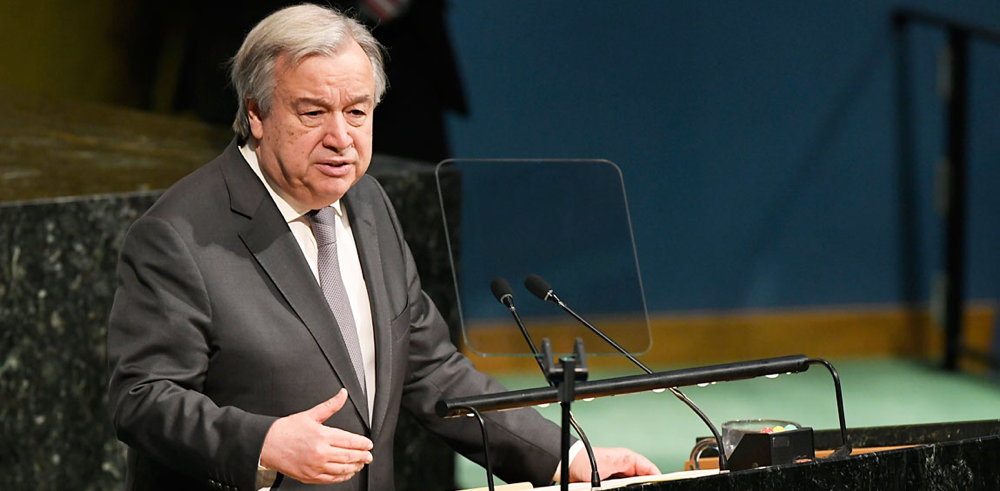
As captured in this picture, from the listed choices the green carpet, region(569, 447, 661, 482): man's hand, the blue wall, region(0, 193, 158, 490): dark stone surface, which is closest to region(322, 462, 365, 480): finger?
region(569, 447, 661, 482): man's hand

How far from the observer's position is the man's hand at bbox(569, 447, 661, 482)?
5.90ft

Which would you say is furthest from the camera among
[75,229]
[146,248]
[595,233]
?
[75,229]

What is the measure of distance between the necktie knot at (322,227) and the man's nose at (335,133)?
0.50 feet

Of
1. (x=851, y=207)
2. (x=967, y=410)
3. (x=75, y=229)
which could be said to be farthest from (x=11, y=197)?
(x=851, y=207)

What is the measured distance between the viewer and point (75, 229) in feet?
8.33

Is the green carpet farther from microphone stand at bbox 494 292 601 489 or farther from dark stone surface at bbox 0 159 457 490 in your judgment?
A: microphone stand at bbox 494 292 601 489

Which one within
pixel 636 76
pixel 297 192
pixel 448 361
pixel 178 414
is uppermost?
pixel 636 76

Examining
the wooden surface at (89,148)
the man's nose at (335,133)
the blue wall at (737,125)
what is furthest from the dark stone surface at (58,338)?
the blue wall at (737,125)

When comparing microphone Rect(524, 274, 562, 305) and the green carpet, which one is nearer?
microphone Rect(524, 274, 562, 305)

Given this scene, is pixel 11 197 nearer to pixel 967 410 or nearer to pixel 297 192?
pixel 297 192

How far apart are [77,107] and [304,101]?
286 cm

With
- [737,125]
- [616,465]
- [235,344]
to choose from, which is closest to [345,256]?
[235,344]

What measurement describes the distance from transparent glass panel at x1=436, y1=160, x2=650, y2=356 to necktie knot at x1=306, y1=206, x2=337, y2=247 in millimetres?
247

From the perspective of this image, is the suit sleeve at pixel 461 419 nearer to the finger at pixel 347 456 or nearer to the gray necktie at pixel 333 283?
the gray necktie at pixel 333 283
